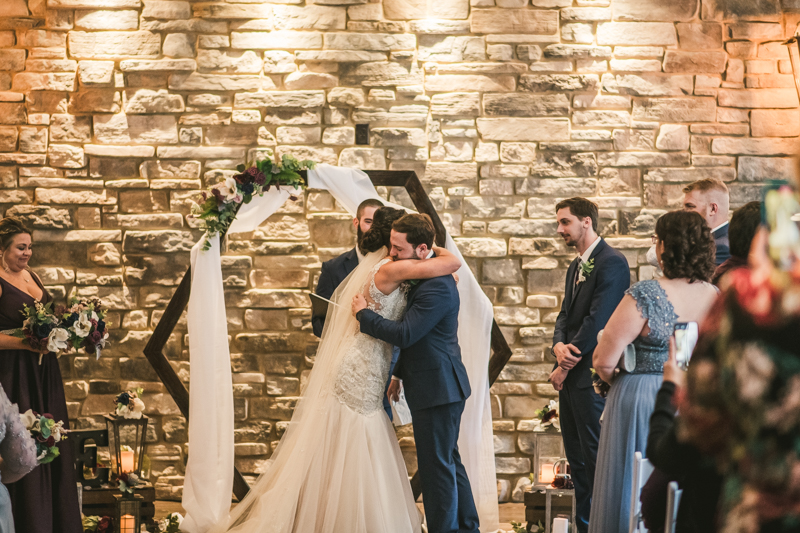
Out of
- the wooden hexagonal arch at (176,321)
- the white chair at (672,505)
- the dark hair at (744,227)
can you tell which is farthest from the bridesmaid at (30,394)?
the dark hair at (744,227)

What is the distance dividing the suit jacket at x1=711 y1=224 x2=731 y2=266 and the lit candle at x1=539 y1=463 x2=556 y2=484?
1.32 m

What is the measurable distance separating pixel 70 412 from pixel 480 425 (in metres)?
2.82

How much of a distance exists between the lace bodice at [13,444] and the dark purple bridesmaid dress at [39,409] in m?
1.09

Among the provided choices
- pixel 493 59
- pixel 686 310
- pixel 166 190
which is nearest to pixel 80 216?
pixel 166 190

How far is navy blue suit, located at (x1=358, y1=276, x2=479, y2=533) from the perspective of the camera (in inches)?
125

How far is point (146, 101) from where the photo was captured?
190 inches

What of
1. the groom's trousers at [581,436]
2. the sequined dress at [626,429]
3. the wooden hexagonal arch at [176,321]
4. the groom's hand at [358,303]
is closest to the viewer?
the sequined dress at [626,429]

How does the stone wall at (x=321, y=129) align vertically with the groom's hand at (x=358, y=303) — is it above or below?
above

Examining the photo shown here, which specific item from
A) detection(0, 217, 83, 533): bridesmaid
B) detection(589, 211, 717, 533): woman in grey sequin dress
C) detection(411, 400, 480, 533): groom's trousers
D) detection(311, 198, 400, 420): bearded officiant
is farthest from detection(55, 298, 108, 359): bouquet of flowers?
detection(589, 211, 717, 533): woman in grey sequin dress

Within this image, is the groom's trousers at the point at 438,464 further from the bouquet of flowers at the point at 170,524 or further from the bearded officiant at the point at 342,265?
the bouquet of flowers at the point at 170,524

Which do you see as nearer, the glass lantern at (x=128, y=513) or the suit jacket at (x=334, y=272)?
the glass lantern at (x=128, y=513)

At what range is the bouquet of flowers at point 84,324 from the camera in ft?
11.1

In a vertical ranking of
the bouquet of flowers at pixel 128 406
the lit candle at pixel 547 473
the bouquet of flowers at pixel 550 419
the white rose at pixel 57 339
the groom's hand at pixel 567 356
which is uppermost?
the white rose at pixel 57 339

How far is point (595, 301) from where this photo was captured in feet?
11.5
